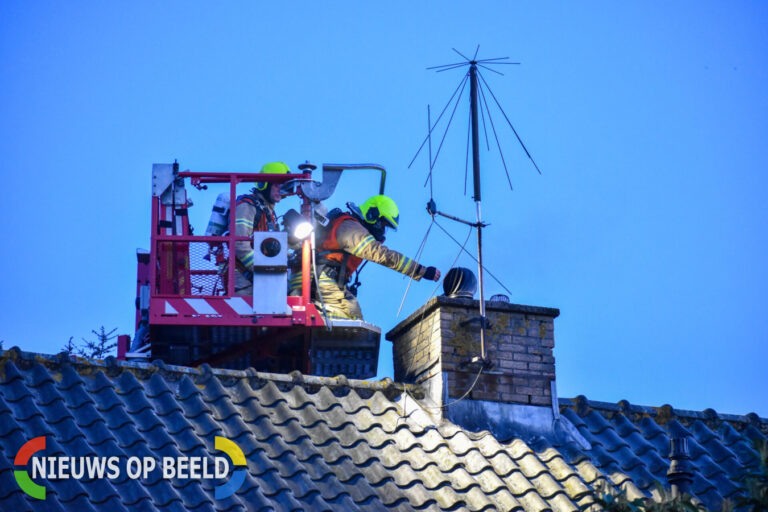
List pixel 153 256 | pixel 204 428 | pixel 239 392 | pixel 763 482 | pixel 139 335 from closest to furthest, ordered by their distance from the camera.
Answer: pixel 763 482
pixel 204 428
pixel 239 392
pixel 153 256
pixel 139 335

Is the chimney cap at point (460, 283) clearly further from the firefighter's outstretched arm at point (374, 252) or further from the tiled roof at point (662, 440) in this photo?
the tiled roof at point (662, 440)

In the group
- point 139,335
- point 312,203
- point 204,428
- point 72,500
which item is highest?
point 312,203

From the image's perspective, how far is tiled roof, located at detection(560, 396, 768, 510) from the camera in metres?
10.3

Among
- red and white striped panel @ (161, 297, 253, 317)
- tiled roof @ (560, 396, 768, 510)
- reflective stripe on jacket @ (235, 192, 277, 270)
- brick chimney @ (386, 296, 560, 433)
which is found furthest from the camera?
reflective stripe on jacket @ (235, 192, 277, 270)

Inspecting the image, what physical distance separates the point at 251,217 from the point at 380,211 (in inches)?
57.4

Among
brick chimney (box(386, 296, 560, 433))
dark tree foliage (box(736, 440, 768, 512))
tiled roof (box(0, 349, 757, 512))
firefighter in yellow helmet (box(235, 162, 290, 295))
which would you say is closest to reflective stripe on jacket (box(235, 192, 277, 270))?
firefighter in yellow helmet (box(235, 162, 290, 295))

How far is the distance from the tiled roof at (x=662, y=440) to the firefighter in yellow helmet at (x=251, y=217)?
3.27 meters

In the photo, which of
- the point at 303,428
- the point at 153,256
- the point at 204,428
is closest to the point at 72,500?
the point at 204,428

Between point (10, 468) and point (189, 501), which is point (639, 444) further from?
point (10, 468)

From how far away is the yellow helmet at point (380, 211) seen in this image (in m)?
13.2

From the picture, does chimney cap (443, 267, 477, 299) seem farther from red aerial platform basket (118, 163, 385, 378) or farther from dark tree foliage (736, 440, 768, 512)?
dark tree foliage (736, 440, 768, 512)

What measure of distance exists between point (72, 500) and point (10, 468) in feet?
1.52

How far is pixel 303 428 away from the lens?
982cm

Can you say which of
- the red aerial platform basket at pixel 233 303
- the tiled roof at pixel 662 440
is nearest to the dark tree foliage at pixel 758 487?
the tiled roof at pixel 662 440
